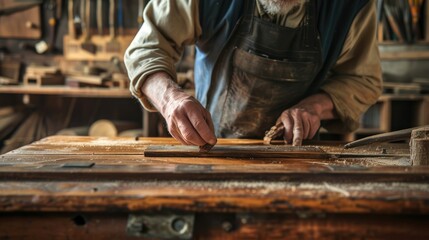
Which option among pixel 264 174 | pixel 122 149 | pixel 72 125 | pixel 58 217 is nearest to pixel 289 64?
pixel 122 149

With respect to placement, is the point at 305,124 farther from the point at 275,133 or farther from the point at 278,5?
the point at 278,5

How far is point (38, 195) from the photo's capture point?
0.79 metres

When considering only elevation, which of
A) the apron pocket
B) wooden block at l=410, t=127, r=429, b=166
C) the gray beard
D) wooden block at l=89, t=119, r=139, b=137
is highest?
the gray beard

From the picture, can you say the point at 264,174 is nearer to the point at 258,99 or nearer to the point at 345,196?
the point at 345,196

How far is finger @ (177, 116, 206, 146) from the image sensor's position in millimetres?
1184

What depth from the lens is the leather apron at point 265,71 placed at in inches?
63.1

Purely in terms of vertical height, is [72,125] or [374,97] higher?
Answer: [374,97]

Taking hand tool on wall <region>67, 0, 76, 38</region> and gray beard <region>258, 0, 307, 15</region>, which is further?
hand tool on wall <region>67, 0, 76, 38</region>

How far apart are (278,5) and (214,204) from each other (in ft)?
3.23

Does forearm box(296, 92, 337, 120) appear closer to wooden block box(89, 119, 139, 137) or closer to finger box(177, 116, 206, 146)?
finger box(177, 116, 206, 146)

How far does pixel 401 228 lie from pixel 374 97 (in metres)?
1.10

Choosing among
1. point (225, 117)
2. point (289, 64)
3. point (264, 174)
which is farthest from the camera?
point (225, 117)

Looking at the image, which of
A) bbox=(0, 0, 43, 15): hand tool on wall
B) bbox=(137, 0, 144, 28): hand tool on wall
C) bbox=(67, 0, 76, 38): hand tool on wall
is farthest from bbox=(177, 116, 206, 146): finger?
bbox=(0, 0, 43, 15): hand tool on wall

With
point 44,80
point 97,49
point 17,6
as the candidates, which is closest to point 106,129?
point 44,80
